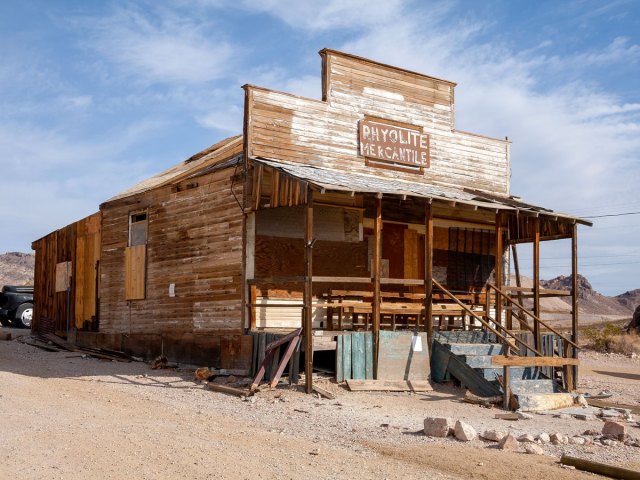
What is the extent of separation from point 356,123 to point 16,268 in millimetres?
78380

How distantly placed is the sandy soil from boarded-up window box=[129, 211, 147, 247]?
4.57 meters

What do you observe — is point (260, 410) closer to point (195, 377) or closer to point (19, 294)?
point (195, 377)

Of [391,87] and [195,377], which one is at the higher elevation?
A: [391,87]

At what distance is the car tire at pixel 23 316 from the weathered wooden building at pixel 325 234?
8364mm

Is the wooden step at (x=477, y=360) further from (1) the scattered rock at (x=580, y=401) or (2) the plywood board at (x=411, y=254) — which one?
(2) the plywood board at (x=411, y=254)

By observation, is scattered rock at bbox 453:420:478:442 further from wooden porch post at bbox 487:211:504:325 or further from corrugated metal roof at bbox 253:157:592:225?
wooden porch post at bbox 487:211:504:325

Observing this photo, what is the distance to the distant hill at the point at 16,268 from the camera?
81762 mm

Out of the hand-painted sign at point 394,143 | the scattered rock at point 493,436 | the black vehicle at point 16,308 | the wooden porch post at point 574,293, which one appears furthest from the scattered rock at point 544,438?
the black vehicle at point 16,308

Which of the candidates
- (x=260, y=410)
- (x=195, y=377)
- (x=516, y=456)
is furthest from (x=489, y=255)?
(x=516, y=456)

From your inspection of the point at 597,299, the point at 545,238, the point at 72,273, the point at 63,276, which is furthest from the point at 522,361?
the point at 597,299

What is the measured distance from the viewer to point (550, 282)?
338ft

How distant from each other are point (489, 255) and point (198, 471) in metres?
14.5

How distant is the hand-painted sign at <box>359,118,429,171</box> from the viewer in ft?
57.8

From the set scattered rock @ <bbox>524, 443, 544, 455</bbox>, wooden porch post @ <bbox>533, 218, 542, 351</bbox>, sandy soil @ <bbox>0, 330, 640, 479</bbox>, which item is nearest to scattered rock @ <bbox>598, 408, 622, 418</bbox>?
sandy soil @ <bbox>0, 330, 640, 479</bbox>
